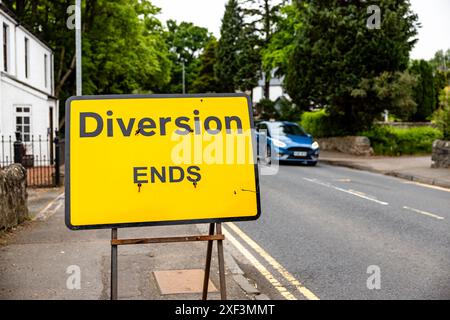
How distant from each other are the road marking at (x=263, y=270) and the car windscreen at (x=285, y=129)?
45.8 ft

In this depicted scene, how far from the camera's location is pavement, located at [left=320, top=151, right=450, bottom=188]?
17150 millimetres

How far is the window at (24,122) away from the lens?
74.6 ft

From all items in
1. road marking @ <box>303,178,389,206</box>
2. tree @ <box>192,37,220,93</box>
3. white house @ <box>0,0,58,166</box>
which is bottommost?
road marking @ <box>303,178,389,206</box>

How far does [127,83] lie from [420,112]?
23446 millimetres

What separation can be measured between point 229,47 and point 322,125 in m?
29.7

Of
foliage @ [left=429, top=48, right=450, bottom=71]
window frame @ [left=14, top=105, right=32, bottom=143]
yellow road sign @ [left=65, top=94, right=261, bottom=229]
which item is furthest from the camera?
foliage @ [left=429, top=48, right=450, bottom=71]

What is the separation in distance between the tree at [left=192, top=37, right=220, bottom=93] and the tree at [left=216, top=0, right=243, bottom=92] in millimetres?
11404

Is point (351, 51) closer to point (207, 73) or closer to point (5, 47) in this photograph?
point (5, 47)

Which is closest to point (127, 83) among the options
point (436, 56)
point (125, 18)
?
point (125, 18)

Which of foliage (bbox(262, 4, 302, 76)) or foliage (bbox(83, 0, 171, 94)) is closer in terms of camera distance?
foliage (bbox(83, 0, 171, 94))

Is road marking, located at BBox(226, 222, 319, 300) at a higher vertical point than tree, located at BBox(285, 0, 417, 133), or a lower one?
lower

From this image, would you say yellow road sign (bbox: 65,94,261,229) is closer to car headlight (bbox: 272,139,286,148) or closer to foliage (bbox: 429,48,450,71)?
car headlight (bbox: 272,139,286,148)

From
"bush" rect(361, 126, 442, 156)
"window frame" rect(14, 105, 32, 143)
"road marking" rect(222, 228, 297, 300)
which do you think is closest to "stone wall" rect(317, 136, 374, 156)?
"bush" rect(361, 126, 442, 156)

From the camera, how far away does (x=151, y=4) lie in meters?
41.9
